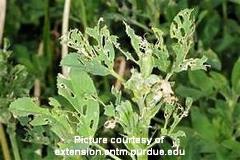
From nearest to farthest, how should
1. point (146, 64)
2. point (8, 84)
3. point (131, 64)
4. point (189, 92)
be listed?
point (146, 64), point (8, 84), point (189, 92), point (131, 64)

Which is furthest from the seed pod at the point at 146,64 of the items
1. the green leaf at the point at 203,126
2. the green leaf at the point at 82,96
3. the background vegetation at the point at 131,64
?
the green leaf at the point at 203,126

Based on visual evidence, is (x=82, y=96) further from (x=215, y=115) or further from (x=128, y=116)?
(x=215, y=115)

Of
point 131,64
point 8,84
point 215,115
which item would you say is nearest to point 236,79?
point 215,115

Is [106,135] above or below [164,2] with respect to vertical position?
below

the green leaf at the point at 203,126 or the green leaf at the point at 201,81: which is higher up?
the green leaf at the point at 201,81

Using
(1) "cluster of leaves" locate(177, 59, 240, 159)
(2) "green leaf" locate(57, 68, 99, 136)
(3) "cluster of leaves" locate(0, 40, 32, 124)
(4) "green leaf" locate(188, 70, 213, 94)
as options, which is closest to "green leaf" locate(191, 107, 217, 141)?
(1) "cluster of leaves" locate(177, 59, 240, 159)

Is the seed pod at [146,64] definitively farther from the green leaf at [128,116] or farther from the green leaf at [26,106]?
the green leaf at [26,106]

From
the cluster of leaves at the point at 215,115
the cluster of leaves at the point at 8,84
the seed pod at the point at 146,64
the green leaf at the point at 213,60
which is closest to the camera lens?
the seed pod at the point at 146,64

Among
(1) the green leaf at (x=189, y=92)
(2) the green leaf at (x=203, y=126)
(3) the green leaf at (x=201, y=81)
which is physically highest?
(3) the green leaf at (x=201, y=81)

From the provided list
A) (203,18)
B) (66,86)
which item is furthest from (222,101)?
(66,86)

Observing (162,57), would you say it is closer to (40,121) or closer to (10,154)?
(40,121)

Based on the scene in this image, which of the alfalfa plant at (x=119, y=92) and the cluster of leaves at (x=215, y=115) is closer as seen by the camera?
the alfalfa plant at (x=119, y=92)
